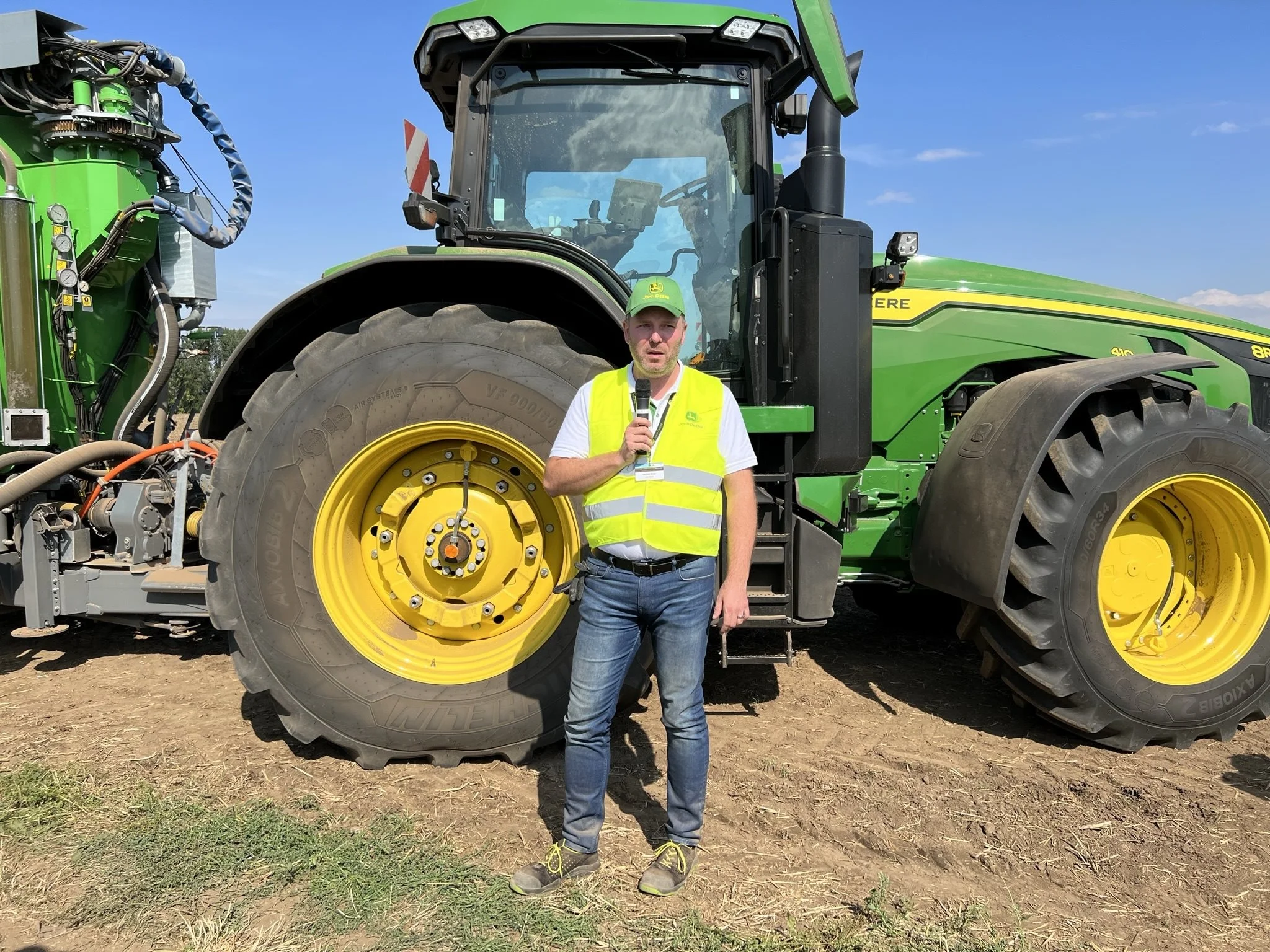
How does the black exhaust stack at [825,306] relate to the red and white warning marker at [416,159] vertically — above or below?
below

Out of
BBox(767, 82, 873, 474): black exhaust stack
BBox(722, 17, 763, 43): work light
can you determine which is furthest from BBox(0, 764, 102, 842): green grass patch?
BBox(722, 17, 763, 43): work light

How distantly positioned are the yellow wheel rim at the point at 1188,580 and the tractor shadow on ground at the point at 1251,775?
0.30 metres

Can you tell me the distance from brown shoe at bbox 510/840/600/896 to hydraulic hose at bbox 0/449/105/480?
301 cm

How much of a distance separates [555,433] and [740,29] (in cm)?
170

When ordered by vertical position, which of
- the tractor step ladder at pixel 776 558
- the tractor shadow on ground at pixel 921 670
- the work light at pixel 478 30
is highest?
the work light at pixel 478 30

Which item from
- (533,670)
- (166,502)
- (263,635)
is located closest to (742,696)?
(533,670)

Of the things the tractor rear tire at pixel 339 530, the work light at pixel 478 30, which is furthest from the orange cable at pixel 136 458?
the work light at pixel 478 30

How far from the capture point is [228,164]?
490 cm

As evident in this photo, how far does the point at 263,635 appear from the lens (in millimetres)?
2971

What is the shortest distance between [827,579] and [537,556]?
1.06 metres

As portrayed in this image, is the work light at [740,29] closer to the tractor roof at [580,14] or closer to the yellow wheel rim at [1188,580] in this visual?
the tractor roof at [580,14]

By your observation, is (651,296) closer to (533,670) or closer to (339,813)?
(533,670)

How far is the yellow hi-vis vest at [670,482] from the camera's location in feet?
7.52

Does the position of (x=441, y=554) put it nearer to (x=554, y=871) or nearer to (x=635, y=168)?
(x=554, y=871)
